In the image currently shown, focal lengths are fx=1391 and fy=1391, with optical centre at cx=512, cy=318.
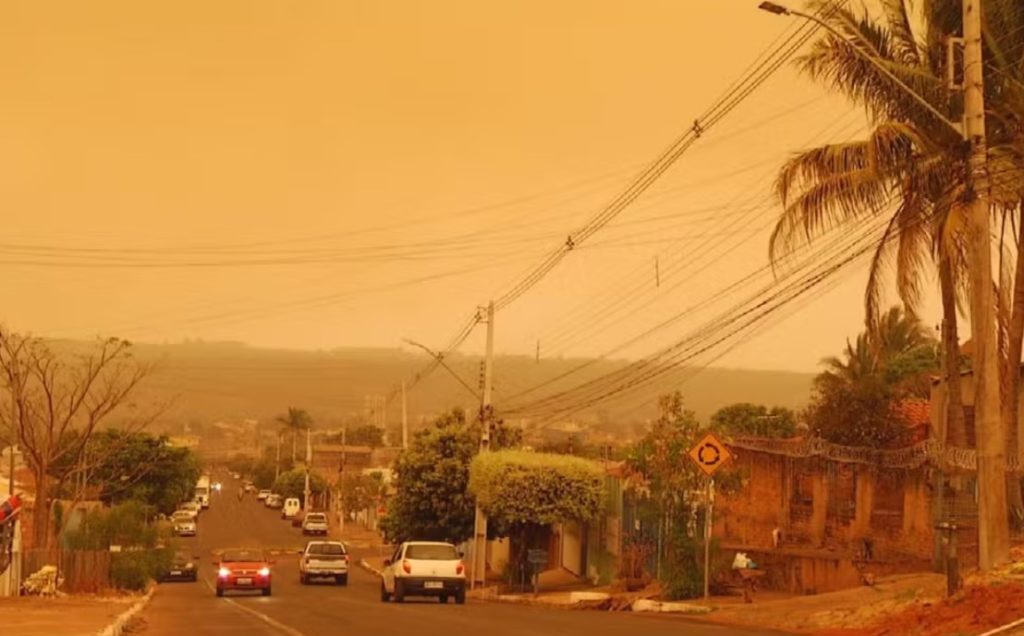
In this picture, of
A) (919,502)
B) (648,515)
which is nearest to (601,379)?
(648,515)

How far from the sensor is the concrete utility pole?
1989 centimetres

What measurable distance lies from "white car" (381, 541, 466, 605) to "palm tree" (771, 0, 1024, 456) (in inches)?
439

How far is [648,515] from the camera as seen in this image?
37406 millimetres

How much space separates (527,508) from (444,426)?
37.1ft

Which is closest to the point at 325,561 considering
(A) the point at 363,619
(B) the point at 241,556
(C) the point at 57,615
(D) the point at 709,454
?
(B) the point at 241,556

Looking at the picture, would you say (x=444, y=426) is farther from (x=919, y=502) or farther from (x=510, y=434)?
(x=919, y=502)

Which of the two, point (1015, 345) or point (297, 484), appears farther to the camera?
point (297, 484)

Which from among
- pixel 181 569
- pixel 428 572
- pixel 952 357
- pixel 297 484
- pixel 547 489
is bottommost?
pixel 181 569

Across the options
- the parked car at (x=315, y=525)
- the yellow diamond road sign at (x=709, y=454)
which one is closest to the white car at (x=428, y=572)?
the yellow diamond road sign at (x=709, y=454)

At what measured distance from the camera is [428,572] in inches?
1330

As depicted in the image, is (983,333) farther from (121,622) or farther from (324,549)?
(324,549)

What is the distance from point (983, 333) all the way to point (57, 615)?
1771 centimetres

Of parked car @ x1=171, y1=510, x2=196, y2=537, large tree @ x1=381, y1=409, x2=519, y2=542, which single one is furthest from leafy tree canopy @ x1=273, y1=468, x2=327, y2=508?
large tree @ x1=381, y1=409, x2=519, y2=542

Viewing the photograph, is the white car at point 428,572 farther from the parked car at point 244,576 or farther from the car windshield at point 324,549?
the car windshield at point 324,549
